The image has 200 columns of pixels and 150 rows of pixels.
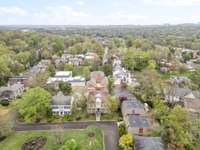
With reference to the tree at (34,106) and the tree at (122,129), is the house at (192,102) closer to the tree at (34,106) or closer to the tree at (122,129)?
the tree at (122,129)

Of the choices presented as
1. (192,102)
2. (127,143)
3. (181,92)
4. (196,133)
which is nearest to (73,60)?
(181,92)

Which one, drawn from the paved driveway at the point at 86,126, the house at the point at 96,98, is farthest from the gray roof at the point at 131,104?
the paved driveway at the point at 86,126

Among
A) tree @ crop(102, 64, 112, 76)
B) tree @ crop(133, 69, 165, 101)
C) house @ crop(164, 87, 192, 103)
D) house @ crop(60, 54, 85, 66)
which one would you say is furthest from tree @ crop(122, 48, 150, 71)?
house @ crop(164, 87, 192, 103)

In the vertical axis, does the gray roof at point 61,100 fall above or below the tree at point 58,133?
above

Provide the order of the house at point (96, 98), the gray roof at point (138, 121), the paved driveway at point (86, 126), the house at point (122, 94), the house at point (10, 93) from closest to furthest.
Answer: the gray roof at point (138, 121) → the paved driveway at point (86, 126) → the house at point (96, 98) → the house at point (122, 94) → the house at point (10, 93)

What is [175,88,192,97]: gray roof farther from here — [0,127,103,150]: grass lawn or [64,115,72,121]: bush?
[64,115,72,121]: bush

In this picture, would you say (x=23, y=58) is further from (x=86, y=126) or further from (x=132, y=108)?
(x=132, y=108)
